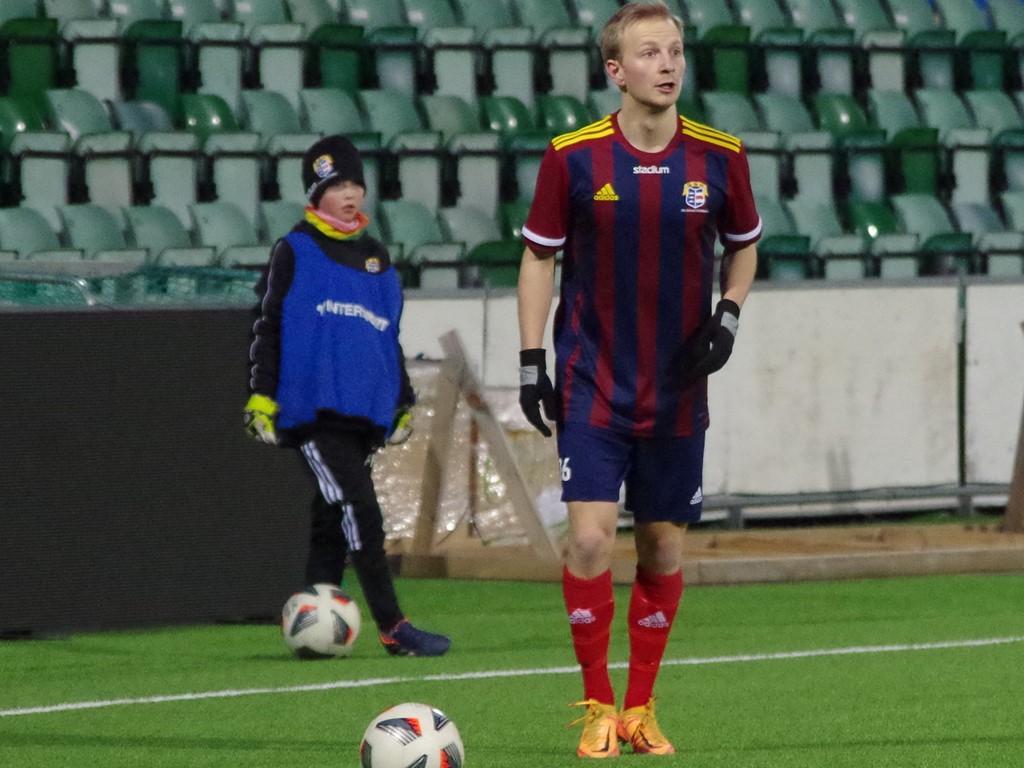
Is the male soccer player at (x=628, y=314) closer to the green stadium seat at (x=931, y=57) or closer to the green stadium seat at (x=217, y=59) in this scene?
the green stadium seat at (x=217, y=59)

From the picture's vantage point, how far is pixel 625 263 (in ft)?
16.5

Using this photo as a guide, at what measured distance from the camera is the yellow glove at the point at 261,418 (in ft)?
24.1

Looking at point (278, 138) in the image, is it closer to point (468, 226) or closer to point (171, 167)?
point (171, 167)

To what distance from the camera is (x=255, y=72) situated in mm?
15797

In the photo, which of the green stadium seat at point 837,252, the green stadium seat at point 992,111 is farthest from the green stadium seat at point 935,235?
the green stadium seat at point 992,111

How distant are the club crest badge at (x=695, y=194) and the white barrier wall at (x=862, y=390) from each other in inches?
296

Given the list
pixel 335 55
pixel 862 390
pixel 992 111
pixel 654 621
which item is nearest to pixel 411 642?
pixel 654 621

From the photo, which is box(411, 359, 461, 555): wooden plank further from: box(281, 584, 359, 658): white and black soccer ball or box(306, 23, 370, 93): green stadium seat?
box(306, 23, 370, 93): green stadium seat

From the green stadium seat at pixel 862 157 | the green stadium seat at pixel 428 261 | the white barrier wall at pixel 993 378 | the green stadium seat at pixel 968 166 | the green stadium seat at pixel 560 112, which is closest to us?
the white barrier wall at pixel 993 378

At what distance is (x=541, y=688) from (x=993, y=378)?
300 inches

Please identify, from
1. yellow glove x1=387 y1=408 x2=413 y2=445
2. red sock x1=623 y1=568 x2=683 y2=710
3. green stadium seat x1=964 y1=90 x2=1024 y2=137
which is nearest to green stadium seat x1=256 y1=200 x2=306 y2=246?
yellow glove x1=387 y1=408 x2=413 y2=445

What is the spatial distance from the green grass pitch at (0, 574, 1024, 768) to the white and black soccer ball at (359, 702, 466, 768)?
13.4 inches

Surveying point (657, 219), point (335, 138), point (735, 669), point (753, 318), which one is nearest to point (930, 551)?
point (753, 318)

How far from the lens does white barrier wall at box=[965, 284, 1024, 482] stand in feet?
43.6
